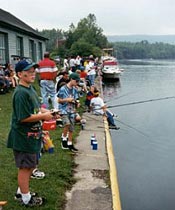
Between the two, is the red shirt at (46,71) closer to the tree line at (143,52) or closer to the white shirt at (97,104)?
the white shirt at (97,104)

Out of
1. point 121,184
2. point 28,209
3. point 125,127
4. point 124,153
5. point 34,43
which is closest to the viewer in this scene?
point 28,209

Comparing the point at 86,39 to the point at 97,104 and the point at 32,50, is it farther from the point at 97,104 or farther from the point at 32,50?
the point at 97,104

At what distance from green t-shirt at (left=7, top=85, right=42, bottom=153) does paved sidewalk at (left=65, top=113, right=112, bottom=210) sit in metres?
1.22

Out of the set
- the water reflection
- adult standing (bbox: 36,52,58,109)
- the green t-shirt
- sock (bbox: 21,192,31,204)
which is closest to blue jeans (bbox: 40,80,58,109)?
adult standing (bbox: 36,52,58,109)

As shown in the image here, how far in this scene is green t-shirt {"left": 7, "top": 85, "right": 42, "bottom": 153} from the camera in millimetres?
4469

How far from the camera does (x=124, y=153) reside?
971 cm

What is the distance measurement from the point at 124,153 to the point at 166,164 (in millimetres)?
1334

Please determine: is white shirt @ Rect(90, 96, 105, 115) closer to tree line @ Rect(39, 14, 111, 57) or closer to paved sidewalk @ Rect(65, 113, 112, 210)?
paved sidewalk @ Rect(65, 113, 112, 210)

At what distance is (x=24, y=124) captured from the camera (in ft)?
15.1

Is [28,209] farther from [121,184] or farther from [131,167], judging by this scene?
[131,167]

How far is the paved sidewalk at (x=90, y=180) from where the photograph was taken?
5.55 meters

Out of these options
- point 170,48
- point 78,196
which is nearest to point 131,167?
point 78,196

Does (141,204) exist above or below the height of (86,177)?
below

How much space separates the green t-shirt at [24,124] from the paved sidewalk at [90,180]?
4.00 ft
